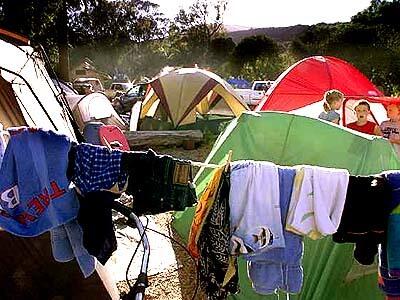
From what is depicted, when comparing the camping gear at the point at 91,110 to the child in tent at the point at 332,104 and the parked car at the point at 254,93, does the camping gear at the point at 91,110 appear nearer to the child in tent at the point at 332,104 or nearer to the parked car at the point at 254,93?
the child in tent at the point at 332,104

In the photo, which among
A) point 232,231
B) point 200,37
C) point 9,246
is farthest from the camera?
point 200,37

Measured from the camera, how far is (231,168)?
84.1 inches

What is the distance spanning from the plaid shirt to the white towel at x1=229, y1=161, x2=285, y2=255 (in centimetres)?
46

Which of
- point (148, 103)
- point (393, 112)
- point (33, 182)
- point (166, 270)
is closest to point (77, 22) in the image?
point (148, 103)

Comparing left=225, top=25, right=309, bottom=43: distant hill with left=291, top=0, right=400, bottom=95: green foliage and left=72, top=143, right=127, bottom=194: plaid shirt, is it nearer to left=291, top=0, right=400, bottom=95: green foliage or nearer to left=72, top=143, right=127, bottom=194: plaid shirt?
left=291, top=0, right=400, bottom=95: green foliage

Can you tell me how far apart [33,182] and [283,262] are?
1020 mm

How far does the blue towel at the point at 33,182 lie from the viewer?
1987 mm

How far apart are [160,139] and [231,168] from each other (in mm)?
7509

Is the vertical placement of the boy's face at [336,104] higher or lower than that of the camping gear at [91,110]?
higher

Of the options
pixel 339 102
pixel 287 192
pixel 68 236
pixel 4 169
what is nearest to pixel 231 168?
pixel 287 192

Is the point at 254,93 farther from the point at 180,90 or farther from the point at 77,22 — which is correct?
the point at 77,22

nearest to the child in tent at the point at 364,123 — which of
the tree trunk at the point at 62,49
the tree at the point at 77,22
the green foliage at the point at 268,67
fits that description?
the tree at the point at 77,22

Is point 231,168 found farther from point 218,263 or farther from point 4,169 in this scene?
point 4,169

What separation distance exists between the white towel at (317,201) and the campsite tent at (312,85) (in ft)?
20.0
